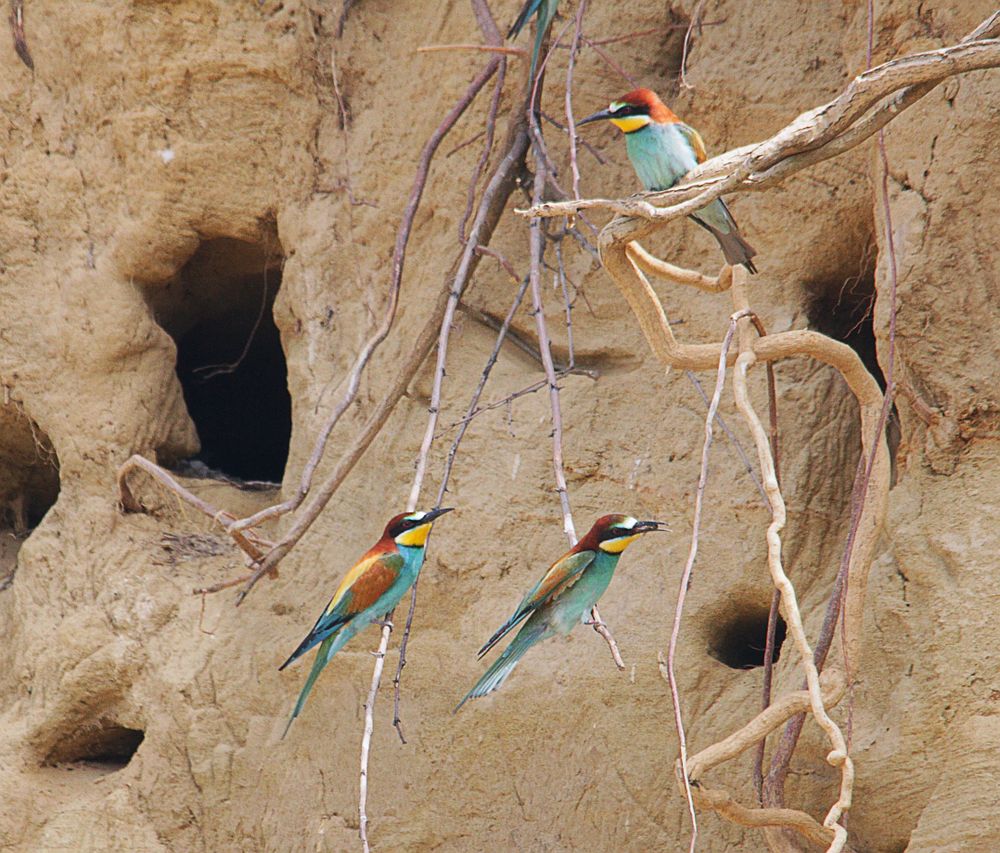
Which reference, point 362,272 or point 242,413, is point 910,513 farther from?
point 242,413

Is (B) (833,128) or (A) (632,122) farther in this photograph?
(A) (632,122)

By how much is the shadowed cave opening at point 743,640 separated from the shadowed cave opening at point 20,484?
181 centimetres

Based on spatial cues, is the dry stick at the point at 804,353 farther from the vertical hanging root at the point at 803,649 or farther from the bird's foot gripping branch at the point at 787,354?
the vertical hanging root at the point at 803,649

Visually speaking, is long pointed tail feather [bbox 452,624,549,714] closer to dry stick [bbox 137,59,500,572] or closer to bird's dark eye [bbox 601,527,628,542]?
bird's dark eye [bbox 601,527,628,542]

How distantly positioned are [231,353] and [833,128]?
2.59m

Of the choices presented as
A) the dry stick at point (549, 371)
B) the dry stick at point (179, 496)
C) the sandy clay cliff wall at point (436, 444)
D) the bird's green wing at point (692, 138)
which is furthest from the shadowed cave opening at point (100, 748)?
the bird's green wing at point (692, 138)

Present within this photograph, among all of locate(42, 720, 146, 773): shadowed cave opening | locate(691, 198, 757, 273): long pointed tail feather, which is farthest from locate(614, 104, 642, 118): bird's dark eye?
locate(42, 720, 146, 773): shadowed cave opening

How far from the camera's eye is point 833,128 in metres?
1.98

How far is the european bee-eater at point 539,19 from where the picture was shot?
2932 millimetres

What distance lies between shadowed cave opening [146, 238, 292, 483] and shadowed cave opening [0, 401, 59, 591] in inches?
16.4

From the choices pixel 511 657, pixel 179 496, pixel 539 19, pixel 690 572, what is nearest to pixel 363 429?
pixel 179 496

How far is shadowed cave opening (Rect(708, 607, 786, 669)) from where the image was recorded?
9.29 feet

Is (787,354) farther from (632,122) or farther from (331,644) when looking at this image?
(331,644)

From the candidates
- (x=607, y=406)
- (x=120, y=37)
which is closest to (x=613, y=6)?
(x=607, y=406)
